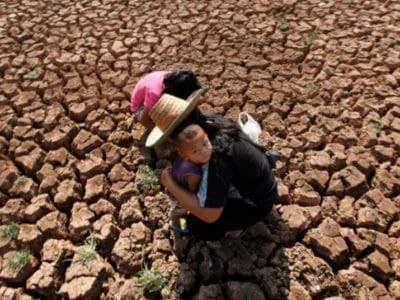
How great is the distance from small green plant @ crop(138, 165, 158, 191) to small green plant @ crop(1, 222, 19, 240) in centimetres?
79

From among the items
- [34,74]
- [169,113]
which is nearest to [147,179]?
[169,113]

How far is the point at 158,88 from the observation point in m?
2.69

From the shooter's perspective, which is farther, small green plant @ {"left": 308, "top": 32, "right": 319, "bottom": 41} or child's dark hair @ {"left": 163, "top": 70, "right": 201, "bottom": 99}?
small green plant @ {"left": 308, "top": 32, "right": 319, "bottom": 41}

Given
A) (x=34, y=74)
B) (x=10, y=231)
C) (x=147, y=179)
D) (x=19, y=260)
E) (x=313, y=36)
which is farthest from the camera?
(x=313, y=36)

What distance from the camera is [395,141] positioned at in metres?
3.09

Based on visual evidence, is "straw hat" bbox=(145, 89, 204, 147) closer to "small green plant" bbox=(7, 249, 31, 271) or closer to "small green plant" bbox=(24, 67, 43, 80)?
"small green plant" bbox=(7, 249, 31, 271)

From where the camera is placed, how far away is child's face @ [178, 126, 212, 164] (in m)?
1.90

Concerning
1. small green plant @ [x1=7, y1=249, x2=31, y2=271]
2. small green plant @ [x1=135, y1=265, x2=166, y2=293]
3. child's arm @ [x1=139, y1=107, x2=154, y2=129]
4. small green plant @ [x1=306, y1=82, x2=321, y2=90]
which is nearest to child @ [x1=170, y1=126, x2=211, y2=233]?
small green plant @ [x1=135, y1=265, x2=166, y2=293]

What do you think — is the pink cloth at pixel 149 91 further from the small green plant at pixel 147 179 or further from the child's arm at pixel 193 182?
the child's arm at pixel 193 182

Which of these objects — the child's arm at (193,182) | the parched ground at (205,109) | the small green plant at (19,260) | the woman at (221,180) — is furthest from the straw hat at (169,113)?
the small green plant at (19,260)

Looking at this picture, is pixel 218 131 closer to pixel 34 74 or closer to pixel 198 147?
pixel 198 147

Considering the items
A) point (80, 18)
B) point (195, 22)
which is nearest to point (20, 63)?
point (80, 18)

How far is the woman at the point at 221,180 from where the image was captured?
1.95m

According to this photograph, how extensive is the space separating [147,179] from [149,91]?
1.88 feet
